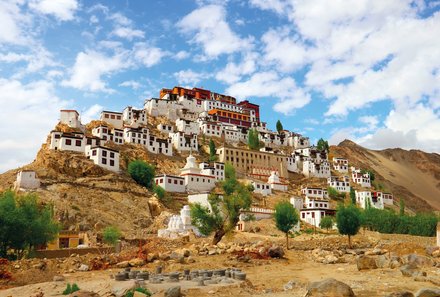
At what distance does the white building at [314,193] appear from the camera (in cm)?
8906

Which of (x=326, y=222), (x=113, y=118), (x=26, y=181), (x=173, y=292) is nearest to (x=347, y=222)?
(x=326, y=222)

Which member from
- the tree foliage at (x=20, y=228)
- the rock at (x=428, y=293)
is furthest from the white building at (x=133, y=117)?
the rock at (x=428, y=293)

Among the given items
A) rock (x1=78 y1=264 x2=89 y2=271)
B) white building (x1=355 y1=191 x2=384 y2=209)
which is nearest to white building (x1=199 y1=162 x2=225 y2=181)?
white building (x1=355 y1=191 x2=384 y2=209)

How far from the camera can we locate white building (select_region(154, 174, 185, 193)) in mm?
71806

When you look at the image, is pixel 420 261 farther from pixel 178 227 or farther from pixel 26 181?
pixel 26 181

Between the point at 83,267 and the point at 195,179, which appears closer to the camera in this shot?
the point at 83,267

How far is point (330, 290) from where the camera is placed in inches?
627

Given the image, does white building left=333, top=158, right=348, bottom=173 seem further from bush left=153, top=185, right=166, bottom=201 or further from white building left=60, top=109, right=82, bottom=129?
white building left=60, top=109, right=82, bottom=129

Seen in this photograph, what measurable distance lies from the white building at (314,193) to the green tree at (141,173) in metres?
34.7

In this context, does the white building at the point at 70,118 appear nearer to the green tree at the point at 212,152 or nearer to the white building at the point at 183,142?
the white building at the point at 183,142

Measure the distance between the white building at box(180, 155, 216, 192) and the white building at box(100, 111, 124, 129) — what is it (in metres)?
21.6

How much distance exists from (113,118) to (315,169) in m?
50.6

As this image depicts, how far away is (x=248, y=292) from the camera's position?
61.0ft

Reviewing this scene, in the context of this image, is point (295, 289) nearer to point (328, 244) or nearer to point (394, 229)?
point (328, 244)
